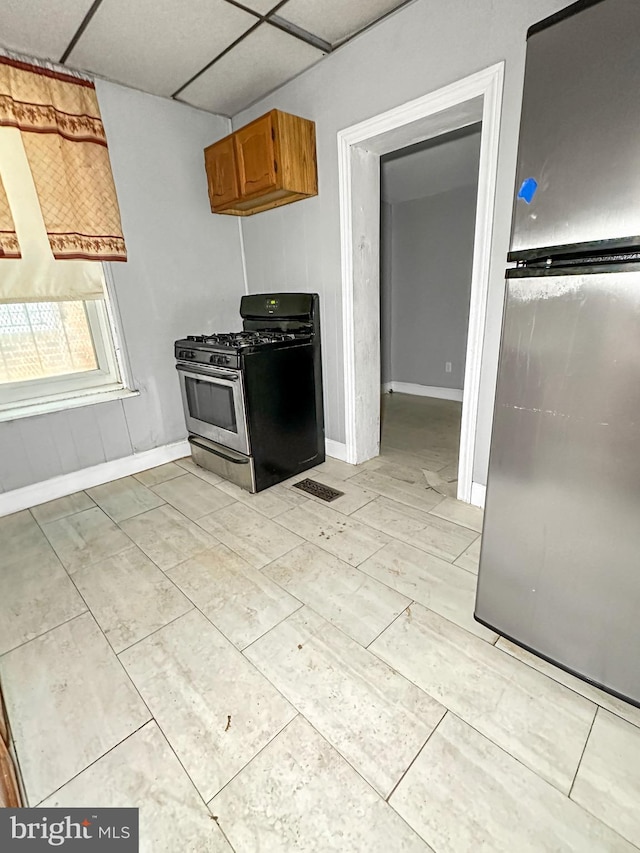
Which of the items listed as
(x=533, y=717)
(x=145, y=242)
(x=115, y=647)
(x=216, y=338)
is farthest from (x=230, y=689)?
(x=145, y=242)

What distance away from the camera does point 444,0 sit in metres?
1.76

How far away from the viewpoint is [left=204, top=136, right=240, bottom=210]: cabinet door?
8.42 feet

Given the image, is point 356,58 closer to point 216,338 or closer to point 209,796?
point 216,338

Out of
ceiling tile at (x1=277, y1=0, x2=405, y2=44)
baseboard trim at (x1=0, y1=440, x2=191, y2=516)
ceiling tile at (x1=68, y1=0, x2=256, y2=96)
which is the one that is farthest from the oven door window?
ceiling tile at (x1=277, y1=0, x2=405, y2=44)

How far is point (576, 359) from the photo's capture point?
3.39 feet

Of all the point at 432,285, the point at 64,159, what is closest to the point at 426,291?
the point at 432,285

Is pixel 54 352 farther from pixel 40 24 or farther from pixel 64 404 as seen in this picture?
pixel 40 24

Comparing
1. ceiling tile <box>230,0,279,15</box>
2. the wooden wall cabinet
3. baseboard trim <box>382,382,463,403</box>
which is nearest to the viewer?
ceiling tile <box>230,0,279,15</box>

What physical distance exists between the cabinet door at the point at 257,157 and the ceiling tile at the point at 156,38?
38 centimetres

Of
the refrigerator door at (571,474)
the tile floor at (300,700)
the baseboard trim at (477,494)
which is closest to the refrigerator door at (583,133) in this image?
the refrigerator door at (571,474)

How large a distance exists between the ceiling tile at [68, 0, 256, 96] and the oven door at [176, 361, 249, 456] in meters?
1.69

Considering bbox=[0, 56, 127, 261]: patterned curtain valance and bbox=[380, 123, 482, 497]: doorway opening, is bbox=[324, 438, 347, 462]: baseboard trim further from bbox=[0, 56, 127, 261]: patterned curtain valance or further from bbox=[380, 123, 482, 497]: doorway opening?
bbox=[0, 56, 127, 261]: patterned curtain valance

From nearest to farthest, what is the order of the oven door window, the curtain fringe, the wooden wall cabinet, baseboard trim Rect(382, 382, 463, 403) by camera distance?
1. the curtain fringe
2. the wooden wall cabinet
3. the oven door window
4. baseboard trim Rect(382, 382, 463, 403)

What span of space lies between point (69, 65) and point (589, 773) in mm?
3816
